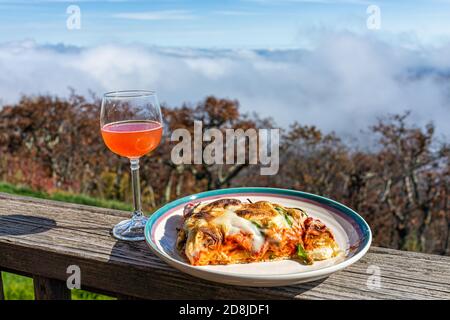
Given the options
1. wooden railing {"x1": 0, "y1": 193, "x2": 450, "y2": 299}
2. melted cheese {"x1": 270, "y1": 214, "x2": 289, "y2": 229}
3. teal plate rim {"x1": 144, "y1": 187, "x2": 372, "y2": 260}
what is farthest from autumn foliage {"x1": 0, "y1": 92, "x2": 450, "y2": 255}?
melted cheese {"x1": 270, "y1": 214, "x2": 289, "y2": 229}

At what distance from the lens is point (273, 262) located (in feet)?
3.82

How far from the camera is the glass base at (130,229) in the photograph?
1396mm

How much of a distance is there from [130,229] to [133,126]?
0.35m

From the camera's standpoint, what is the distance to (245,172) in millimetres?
8367

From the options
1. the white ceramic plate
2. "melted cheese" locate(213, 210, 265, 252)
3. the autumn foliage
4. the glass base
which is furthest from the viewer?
the autumn foliage

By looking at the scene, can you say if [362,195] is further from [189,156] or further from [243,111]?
[189,156]

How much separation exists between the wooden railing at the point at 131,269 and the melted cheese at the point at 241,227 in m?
0.12

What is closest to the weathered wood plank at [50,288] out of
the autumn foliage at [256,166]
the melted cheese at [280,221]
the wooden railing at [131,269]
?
the wooden railing at [131,269]

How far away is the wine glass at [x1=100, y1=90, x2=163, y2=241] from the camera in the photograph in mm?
1492

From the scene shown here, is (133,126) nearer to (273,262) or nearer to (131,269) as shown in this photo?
(131,269)

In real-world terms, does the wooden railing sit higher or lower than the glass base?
lower

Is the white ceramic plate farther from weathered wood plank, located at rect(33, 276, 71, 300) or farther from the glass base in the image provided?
weathered wood plank, located at rect(33, 276, 71, 300)

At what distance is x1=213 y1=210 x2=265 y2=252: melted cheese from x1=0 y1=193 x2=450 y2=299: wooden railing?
12 cm

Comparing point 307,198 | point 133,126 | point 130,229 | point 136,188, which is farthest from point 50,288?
point 307,198
